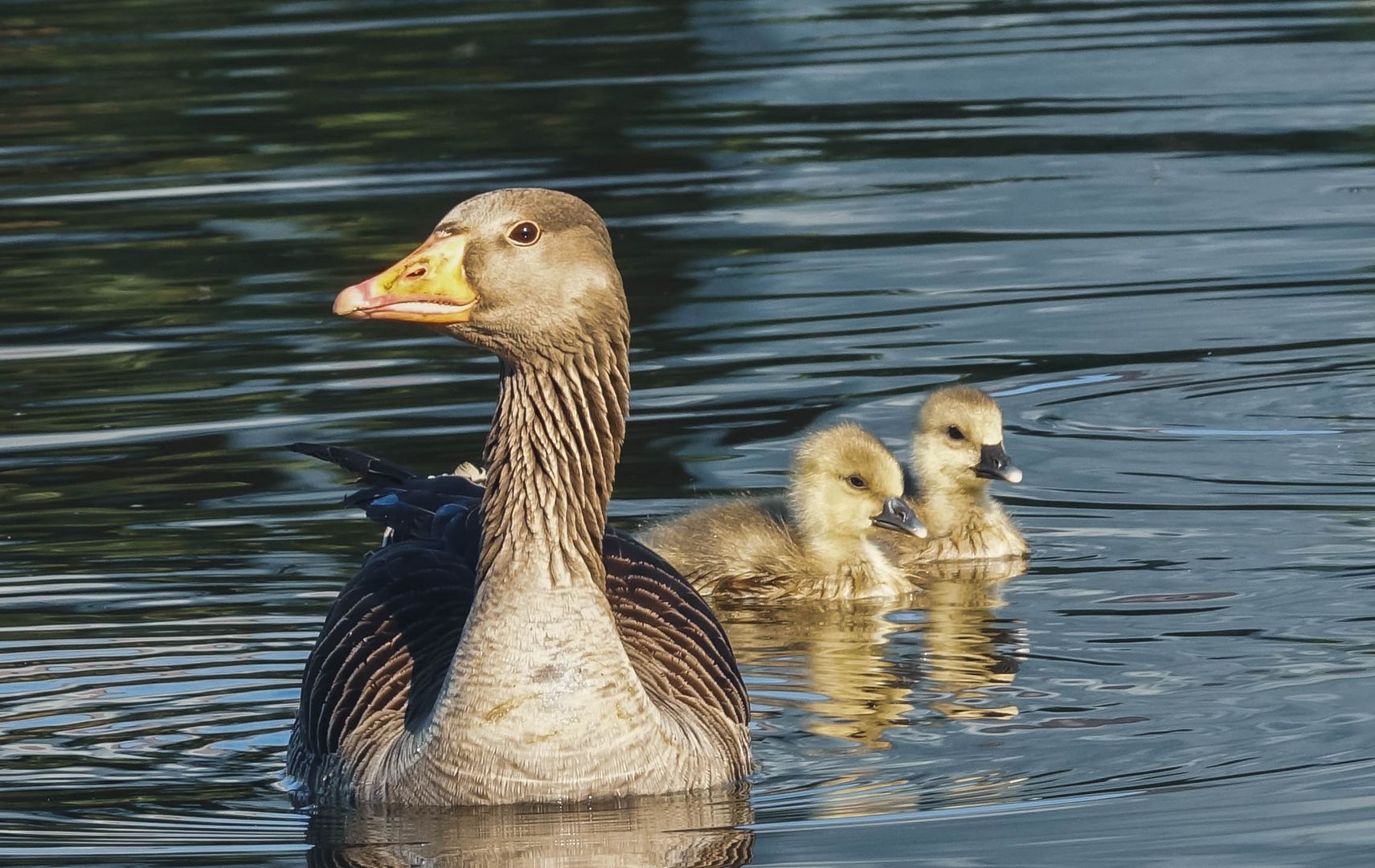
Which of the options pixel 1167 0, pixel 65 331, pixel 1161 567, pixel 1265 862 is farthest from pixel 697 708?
pixel 1167 0

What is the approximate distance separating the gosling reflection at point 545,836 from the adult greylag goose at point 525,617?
46 mm

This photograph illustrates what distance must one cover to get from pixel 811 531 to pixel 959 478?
2.41 feet

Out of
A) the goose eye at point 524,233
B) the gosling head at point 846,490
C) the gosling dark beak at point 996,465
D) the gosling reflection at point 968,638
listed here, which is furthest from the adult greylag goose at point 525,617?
the gosling dark beak at point 996,465

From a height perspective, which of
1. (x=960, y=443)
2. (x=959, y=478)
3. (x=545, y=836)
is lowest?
(x=545, y=836)

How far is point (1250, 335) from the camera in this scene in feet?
39.1

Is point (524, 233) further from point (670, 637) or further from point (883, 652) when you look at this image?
point (883, 652)

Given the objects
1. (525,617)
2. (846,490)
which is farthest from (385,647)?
(846,490)

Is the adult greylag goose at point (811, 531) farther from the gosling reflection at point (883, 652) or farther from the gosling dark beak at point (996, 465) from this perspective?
the gosling dark beak at point (996, 465)

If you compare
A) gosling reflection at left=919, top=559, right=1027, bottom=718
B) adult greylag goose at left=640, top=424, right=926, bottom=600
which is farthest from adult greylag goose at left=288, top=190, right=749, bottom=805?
adult greylag goose at left=640, top=424, right=926, bottom=600

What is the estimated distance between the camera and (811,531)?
9.52m

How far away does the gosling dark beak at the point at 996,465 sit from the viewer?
9.70 meters

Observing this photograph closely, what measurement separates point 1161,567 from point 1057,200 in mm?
6089

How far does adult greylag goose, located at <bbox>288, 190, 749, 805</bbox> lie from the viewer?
652cm

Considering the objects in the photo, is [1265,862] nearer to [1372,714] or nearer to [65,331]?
[1372,714]
